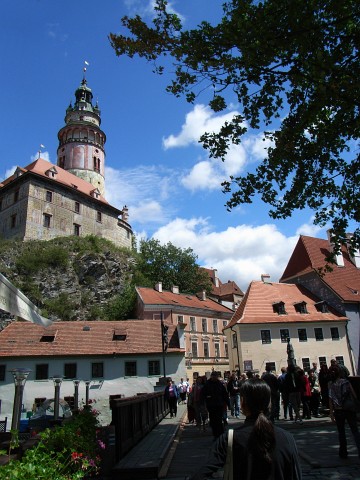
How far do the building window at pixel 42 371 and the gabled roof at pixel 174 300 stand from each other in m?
17.6

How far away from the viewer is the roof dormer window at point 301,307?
3806 centimetres

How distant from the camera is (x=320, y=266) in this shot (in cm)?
4150

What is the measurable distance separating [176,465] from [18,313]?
159 inches

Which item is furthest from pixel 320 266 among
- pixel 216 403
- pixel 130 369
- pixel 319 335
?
pixel 216 403

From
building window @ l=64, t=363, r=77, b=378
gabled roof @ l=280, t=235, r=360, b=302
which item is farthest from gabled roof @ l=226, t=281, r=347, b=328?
building window @ l=64, t=363, r=77, b=378

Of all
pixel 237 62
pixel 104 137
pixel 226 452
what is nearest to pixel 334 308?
pixel 237 62

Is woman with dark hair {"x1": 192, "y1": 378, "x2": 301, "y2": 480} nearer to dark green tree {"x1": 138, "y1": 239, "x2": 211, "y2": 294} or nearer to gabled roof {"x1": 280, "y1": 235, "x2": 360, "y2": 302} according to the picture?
gabled roof {"x1": 280, "y1": 235, "x2": 360, "y2": 302}

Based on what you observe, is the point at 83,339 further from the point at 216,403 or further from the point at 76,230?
the point at 76,230

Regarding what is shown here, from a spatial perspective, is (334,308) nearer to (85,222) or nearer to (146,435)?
(146,435)

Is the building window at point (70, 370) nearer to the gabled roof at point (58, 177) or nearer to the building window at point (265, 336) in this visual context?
the building window at point (265, 336)

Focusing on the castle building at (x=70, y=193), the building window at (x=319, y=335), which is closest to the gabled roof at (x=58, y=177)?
the castle building at (x=70, y=193)

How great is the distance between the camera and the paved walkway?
6117 mm

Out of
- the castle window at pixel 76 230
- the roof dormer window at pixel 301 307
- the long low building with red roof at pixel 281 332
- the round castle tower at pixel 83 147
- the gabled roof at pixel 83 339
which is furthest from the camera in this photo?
the round castle tower at pixel 83 147

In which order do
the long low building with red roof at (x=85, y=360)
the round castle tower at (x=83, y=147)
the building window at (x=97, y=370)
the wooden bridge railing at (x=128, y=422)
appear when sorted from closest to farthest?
the wooden bridge railing at (x=128, y=422), the long low building with red roof at (x=85, y=360), the building window at (x=97, y=370), the round castle tower at (x=83, y=147)
